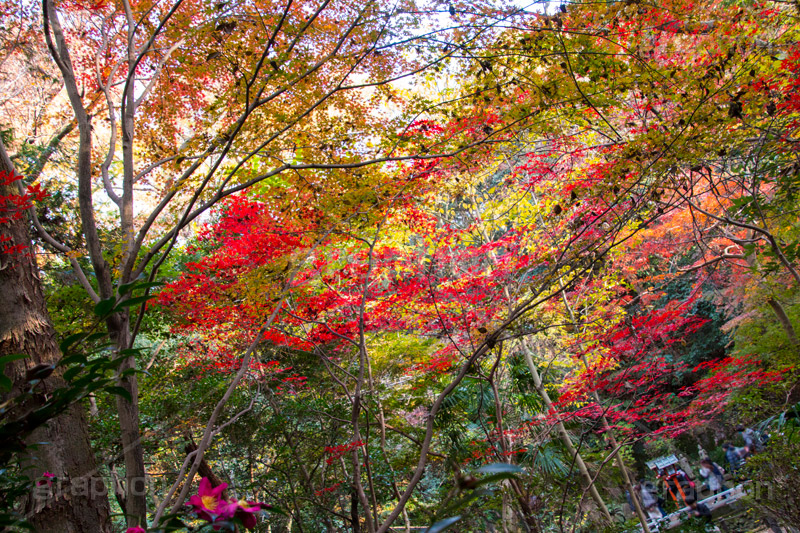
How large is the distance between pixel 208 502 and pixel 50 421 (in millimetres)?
1894

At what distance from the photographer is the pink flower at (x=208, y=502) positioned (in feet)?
2.05

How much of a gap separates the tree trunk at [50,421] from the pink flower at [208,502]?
5.47 feet

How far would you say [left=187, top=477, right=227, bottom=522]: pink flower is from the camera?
0.63 metres

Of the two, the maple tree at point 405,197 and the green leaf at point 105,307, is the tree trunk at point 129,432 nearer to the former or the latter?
the maple tree at point 405,197

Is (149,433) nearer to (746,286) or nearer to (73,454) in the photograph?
(73,454)

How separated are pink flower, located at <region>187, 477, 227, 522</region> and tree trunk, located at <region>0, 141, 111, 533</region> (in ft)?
5.47

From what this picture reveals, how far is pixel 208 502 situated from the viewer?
0.71 meters

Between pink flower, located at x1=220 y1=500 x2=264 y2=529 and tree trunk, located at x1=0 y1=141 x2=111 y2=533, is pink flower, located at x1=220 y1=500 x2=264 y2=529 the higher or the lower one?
the lower one

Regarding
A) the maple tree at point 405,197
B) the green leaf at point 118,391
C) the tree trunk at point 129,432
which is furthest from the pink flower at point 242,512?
the tree trunk at point 129,432

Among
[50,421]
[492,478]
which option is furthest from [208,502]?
[50,421]

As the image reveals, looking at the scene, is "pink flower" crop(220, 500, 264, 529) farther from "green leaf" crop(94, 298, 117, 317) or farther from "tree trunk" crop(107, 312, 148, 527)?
"tree trunk" crop(107, 312, 148, 527)

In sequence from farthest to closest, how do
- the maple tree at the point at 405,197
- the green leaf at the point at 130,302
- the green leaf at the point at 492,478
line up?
the maple tree at the point at 405,197, the green leaf at the point at 130,302, the green leaf at the point at 492,478

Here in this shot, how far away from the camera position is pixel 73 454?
2.19 metres

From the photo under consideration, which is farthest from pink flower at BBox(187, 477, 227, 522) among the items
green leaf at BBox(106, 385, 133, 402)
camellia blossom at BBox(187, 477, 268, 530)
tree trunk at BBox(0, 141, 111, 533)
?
tree trunk at BBox(0, 141, 111, 533)
